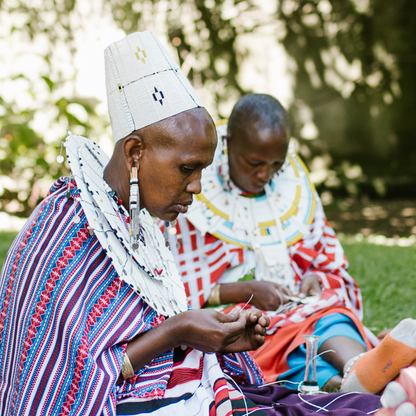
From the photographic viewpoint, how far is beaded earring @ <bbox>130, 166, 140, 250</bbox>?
1992mm

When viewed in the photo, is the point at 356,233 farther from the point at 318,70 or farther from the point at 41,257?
the point at 41,257

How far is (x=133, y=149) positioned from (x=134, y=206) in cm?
23

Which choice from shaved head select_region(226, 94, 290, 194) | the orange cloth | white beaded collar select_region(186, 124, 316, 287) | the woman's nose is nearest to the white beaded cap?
the woman's nose

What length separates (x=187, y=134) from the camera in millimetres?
2035

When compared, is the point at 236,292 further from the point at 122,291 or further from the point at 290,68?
the point at 290,68

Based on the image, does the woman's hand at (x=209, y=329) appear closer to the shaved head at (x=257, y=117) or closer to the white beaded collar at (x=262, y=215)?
the white beaded collar at (x=262, y=215)

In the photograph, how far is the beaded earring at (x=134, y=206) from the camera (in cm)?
199

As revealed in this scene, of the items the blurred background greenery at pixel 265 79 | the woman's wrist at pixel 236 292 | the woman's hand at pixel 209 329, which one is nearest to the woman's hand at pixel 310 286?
the woman's wrist at pixel 236 292

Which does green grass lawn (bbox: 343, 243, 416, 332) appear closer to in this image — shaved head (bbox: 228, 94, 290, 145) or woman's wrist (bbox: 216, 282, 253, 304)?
woman's wrist (bbox: 216, 282, 253, 304)

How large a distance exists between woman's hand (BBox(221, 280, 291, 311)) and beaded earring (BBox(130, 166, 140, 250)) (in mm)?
1254

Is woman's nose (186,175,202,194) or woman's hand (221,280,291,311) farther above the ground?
woman's nose (186,175,202,194)

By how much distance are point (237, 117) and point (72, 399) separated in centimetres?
210

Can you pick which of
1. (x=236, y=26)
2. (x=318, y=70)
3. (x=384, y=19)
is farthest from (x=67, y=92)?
(x=384, y=19)

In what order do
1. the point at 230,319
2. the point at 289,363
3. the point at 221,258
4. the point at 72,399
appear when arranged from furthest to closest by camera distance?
the point at 221,258 < the point at 289,363 < the point at 230,319 < the point at 72,399
